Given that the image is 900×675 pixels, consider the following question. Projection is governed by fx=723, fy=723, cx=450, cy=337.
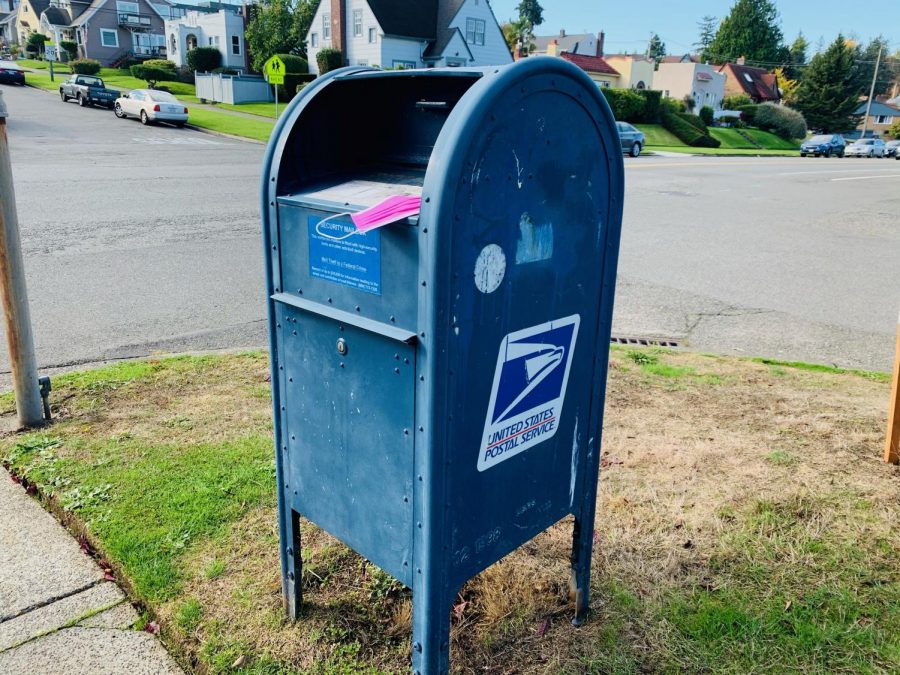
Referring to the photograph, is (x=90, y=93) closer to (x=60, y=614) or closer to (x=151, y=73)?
(x=151, y=73)

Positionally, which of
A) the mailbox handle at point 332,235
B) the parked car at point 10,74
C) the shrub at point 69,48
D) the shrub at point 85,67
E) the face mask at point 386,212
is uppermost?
the shrub at point 69,48

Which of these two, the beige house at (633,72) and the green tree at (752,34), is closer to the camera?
the beige house at (633,72)

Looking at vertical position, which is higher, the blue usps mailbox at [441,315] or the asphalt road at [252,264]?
the blue usps mailbox at [441,315]

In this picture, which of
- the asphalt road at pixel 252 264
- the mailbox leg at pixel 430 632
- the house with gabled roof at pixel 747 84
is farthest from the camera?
the house with gabled roof at pixel 747 84

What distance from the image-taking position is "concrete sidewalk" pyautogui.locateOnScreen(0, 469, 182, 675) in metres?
2.47

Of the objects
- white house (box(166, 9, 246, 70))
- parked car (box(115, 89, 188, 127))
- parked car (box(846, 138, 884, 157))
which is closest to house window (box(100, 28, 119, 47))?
white house (box(166, 9, 246, 70))

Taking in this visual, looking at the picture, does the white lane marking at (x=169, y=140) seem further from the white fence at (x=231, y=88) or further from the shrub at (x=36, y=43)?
the shrub at (x=36, y=43)

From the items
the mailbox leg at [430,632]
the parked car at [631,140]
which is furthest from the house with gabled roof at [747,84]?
the mailbox leg at [430,632]

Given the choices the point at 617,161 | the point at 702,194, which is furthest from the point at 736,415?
the point at 702,194

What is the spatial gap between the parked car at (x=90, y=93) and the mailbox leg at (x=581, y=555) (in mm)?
34688

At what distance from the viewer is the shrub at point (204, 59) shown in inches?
1905

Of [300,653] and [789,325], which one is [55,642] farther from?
[789,325]

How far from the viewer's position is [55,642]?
2.56 metres

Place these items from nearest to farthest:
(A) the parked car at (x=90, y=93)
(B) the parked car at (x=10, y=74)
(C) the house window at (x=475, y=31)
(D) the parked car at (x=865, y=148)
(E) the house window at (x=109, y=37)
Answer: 1. (A) the parked car at (x=90, y=93)
2. (B) the parked car at (x=10, y=74)
3. (D) the parked car at (x=865, y=148)
4. (C) the house window at (x=475, y=31)
5. (E) the house window at (x=109, y=37)
